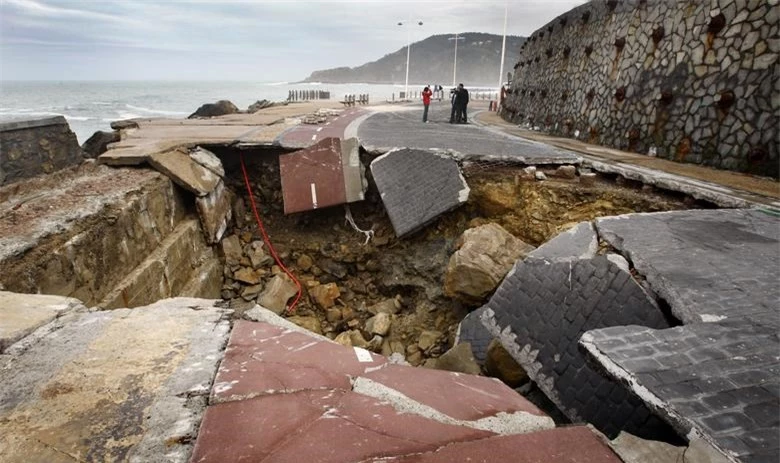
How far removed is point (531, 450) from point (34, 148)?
8.58 m

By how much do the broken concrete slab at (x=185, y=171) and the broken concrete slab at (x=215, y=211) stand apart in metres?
0.15

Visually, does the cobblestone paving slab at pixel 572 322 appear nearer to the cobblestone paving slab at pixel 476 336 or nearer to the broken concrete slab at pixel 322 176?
the cobblestone paving slab at pixel 476 336

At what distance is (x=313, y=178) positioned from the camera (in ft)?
22.4

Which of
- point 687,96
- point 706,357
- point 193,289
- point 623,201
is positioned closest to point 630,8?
point 687,96

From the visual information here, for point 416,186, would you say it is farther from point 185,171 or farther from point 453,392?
point 453,392

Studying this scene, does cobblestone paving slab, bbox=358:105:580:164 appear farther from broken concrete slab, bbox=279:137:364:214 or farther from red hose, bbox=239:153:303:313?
red hose, bbox=239:153:303:313

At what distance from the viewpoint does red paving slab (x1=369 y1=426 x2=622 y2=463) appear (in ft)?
4.74

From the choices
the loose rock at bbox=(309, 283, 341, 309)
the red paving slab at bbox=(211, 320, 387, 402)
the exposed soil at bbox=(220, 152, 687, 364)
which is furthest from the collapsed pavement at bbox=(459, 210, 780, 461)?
the loose rock at bbox=(309, 283, 341, 309)

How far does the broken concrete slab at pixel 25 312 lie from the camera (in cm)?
200

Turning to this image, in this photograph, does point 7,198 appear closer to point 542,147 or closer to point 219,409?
point 219,409

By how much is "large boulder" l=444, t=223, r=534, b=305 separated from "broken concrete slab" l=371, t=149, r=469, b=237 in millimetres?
1239

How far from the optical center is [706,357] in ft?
6.66

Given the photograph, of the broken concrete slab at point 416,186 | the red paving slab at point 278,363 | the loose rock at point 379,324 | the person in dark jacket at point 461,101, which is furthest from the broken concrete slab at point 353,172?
the person in dark jacket at point 461,101

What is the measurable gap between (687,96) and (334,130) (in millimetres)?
7768
